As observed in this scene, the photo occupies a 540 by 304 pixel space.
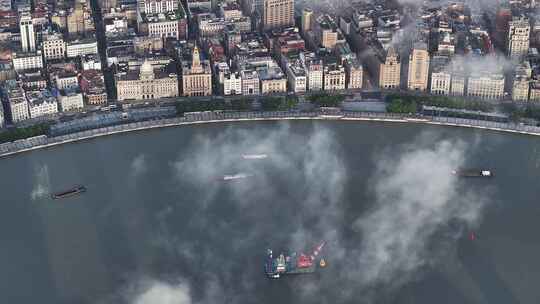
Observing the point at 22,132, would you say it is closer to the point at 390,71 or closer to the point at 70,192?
the point at 70,192

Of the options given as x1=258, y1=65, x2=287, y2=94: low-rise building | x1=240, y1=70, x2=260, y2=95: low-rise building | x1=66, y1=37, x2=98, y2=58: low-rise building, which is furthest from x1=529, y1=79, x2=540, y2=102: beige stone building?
x1=66, y1=37, x2=98, y2=58: low-rise building

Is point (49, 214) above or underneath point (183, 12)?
underneath

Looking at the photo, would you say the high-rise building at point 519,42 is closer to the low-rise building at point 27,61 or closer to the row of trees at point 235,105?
the row of trees at point 235,105

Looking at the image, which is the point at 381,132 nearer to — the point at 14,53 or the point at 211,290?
the point at 211,290

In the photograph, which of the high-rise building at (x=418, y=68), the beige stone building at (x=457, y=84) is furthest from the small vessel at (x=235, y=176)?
the beige stone building at (x=457, y=84)

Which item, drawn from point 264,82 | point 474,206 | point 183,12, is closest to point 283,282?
point 474,206

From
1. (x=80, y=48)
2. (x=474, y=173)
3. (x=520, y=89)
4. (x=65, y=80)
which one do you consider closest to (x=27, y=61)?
(x=80, y=48)
